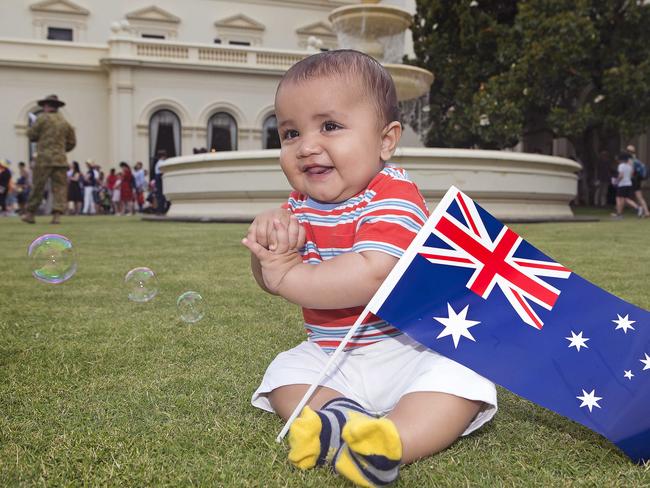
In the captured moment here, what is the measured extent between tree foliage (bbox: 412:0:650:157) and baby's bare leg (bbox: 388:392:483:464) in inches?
559

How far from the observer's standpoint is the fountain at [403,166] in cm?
1080

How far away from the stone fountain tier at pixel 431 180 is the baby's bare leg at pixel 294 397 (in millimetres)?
8952

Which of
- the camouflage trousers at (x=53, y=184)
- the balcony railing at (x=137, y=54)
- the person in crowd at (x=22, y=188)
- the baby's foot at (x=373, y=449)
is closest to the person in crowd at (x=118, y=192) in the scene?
the person in crowd at (x=22, y=188)

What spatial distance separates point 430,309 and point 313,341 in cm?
44

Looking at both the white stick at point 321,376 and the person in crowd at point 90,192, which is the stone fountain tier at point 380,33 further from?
the white stick at point 321,376

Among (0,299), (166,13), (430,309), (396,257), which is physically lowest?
(0,299)

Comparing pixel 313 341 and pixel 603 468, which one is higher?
pixel 313 341

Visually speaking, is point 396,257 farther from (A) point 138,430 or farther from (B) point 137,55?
(B) point 137,55

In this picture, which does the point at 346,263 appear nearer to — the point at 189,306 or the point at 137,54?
the point at 189,306

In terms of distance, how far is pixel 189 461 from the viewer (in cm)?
149

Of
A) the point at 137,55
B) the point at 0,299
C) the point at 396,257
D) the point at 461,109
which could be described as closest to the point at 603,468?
the point at 396,257

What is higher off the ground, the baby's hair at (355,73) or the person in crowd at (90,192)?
the baby's hair at (355,73)

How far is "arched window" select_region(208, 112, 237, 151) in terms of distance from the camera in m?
26.7

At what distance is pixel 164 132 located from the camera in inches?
1030
